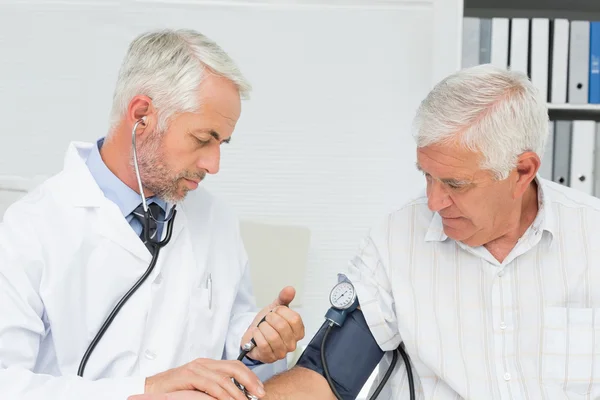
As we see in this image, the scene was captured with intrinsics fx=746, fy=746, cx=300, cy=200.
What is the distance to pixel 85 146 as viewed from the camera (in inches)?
62.9

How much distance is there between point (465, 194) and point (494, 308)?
0.79 ft

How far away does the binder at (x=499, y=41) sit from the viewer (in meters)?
2.69

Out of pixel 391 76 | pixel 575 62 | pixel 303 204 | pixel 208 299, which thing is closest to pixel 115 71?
pixel 303 204

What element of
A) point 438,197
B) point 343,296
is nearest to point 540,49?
point 438,197

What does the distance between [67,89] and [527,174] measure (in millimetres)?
1891

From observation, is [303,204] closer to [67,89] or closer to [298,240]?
[298,240]

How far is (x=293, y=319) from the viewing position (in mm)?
1431

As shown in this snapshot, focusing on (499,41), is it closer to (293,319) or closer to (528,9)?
(528,9)

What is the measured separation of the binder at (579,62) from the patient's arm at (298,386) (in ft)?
5.69

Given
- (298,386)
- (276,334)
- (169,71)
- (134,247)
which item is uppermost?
(169,71)

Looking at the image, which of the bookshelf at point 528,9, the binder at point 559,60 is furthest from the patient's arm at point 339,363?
the bookshelf at point 528,9

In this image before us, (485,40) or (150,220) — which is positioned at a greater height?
(485,40)

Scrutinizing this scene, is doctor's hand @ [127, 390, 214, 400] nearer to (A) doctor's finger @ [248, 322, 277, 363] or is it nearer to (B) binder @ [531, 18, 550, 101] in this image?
(A) doctor's finger @ [248, 322, 277, 363]

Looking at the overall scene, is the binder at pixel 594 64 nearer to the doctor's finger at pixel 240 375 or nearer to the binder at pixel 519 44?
the binder at pixel 519 44
